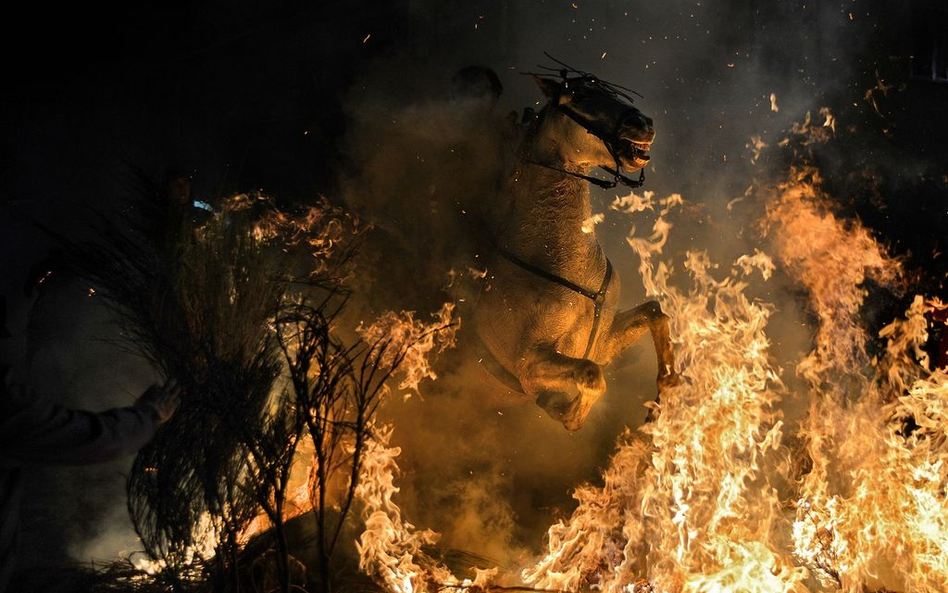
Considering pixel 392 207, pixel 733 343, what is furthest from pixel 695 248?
pixel 392 207

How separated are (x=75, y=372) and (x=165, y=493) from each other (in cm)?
244

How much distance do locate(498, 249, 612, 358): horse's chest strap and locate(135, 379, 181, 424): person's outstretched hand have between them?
2.32m

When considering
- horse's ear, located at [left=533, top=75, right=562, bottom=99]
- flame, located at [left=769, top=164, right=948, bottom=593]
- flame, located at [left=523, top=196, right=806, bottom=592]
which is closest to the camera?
horse's ear, located at [left=533, top=75, right=562, bottom=99]

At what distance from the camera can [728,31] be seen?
6828 millimetres

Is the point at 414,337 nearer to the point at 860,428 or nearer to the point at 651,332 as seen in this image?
the point at 651,332

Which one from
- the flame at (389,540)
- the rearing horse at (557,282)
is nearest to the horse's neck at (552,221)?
the rearing horse at (557,282)

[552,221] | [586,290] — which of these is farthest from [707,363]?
[552,221]

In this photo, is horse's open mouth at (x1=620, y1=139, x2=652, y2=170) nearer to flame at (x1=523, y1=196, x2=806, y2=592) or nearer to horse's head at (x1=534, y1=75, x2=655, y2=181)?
horse's head at (x1=534, y1=75, x2=655, y2=181)

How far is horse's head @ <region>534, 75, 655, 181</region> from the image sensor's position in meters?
3.96

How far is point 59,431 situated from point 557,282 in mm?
2920

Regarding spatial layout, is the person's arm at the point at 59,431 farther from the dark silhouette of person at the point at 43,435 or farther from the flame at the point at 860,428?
the flame at the point at 860,428

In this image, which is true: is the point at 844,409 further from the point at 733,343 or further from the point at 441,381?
the point at 441,381

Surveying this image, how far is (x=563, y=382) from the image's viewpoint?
14.4 ft

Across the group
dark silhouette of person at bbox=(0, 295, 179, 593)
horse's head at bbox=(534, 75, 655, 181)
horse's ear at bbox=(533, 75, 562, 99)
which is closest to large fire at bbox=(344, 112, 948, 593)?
horse's head at bbox=(534, 75, 655, 181)
